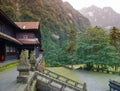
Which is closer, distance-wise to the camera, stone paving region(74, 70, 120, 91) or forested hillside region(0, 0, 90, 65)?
stone paving region(74, 70, 120, 91)

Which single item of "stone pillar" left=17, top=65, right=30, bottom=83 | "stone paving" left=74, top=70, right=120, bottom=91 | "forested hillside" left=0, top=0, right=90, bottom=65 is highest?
"forested hillside" left=0, top=0, right=90, bottom=65

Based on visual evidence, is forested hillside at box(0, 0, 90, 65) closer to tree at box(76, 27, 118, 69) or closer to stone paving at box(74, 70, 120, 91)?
tree at box(76, 27, 118, 69)

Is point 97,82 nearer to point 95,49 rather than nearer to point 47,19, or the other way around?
point 95,49

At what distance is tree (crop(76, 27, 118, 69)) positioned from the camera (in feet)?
145

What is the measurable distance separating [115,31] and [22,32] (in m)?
28.0

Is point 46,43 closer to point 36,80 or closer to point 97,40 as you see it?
point 97,40

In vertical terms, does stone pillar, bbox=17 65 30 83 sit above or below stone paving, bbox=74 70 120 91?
above

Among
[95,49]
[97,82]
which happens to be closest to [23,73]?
[97,82]

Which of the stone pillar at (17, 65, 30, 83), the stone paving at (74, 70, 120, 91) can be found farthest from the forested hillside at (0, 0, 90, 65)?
the stone pillar at (17, 65, 30, 83)

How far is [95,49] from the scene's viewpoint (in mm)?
47625

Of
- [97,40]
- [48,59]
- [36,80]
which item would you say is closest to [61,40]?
[48,59]

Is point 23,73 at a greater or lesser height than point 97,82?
greater

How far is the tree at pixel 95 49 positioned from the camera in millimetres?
44162

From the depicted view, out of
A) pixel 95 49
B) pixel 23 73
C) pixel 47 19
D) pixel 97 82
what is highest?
pixel 47 19
